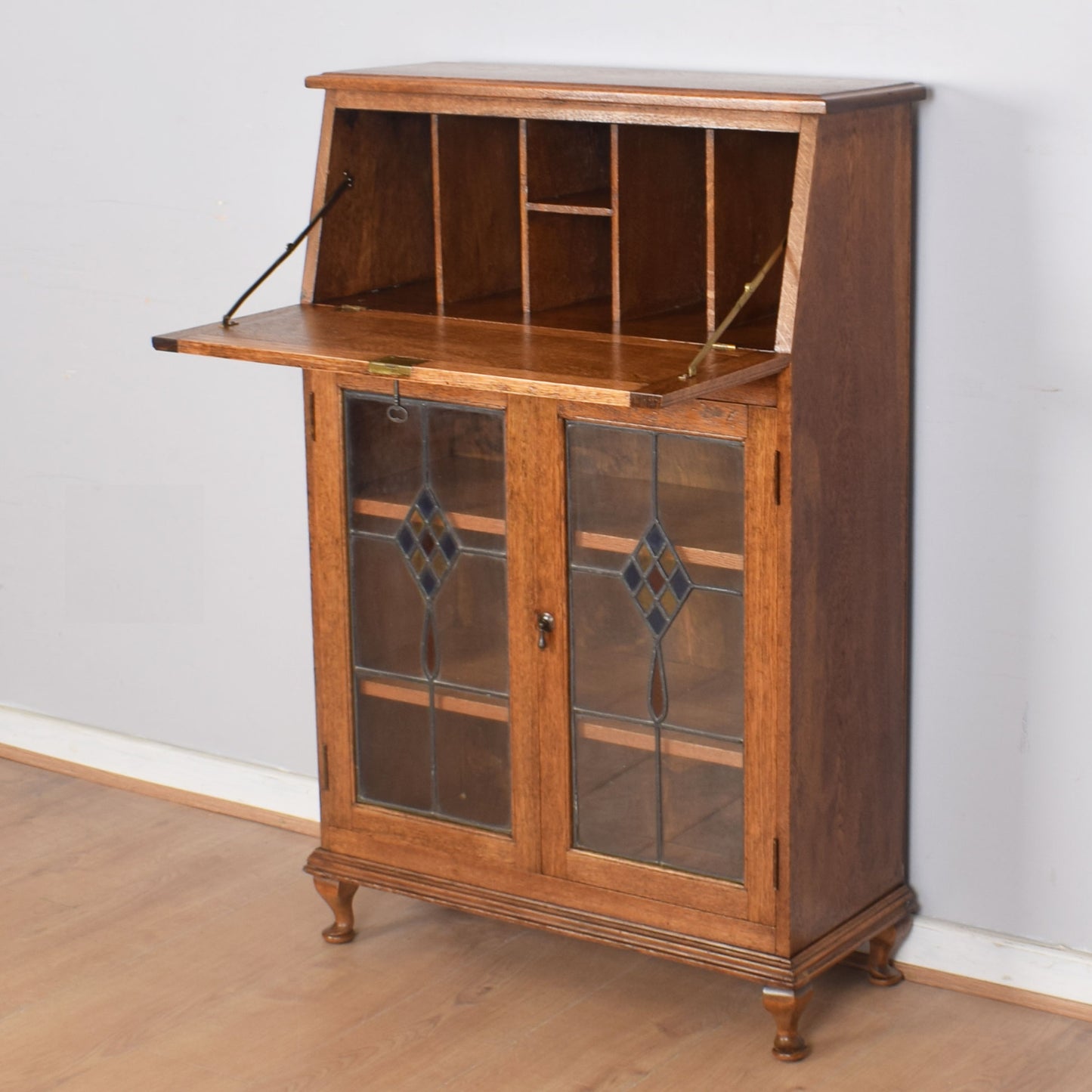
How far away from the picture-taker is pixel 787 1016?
2.69 m

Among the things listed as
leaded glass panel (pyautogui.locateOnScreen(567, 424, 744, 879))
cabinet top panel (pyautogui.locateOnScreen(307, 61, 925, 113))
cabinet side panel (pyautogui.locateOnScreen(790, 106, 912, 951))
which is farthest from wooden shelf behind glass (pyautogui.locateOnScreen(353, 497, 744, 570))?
cabinet top panel (pyautogui.locateOnScreen(307, 61, 925, 113))

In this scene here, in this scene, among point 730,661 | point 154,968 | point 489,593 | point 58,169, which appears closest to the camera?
point 730,661

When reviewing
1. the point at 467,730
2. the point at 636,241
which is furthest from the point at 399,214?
the point at 467,730

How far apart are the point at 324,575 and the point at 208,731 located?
35.7 inches

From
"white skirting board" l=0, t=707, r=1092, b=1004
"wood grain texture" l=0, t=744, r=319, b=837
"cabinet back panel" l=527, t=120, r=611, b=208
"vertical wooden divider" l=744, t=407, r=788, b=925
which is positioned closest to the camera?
"vertical wooden divider" l=744, t=407, r=788, b=925

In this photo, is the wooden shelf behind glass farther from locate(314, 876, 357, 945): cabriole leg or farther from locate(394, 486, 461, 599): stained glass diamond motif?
locate(314, 876, 357, 945): cabriole leg

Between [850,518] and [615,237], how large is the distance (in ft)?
1.76

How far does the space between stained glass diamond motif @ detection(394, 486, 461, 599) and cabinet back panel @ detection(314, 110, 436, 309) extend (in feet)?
1.18

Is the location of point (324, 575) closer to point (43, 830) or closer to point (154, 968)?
point (154, 968)

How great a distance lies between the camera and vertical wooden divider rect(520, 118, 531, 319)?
270 cm

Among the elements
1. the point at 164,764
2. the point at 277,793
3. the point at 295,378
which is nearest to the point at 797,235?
the point at 295,378

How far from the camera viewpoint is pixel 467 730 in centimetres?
291

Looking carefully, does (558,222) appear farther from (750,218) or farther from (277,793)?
(277,793)

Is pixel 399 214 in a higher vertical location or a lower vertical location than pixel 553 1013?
higher
